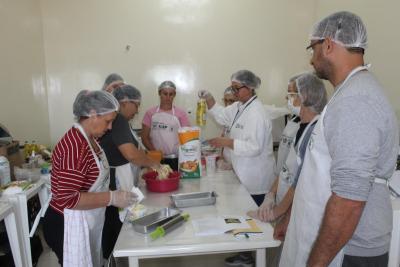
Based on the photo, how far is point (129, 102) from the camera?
234 centimetres

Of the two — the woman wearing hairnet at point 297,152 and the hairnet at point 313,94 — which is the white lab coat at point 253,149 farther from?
the hairnet at point 313,94

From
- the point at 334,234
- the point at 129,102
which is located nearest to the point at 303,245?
the point at 334,234

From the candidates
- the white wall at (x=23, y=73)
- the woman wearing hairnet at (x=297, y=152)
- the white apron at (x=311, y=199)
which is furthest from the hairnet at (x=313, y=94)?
the white wall at (x=23, y=73)

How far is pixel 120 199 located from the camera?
5.26 ft

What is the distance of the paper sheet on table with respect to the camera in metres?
1.42

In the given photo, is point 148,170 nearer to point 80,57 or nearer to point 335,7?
point 80,57

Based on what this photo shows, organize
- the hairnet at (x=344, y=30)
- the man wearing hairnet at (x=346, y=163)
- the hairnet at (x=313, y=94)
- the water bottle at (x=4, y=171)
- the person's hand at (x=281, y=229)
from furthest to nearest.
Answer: the water bottle at (x=4, y=171)
the hairnet at (x=313, y=94)
the person's hand at (x=281, y=229)
the hairnet at (x=344, y=30)
the man wearing hairnet at (x=346, y=163)

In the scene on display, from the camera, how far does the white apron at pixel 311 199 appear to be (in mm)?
1046

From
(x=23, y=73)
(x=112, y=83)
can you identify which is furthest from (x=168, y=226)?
(x=23, y=73)

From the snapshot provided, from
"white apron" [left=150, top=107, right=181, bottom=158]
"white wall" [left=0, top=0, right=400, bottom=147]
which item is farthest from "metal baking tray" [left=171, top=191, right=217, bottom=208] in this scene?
"white wall" [left=0, top=0, right=400, bottom=147]

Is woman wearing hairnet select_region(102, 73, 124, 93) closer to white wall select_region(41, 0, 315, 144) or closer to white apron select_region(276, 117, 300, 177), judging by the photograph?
white wall select_region(41, 0, 315, 144)

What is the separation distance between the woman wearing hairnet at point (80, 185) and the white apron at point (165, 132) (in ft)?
4.97

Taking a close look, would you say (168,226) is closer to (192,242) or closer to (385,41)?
(192,242)

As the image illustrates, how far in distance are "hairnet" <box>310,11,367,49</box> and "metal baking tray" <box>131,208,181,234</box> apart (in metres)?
1.03
